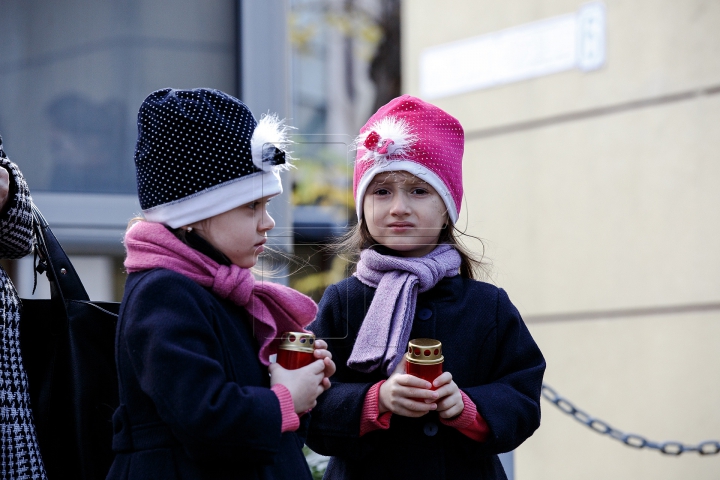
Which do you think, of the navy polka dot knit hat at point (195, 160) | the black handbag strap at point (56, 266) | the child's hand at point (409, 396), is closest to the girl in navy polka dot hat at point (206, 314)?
the navy polka dot knit hat at point (195, 160)

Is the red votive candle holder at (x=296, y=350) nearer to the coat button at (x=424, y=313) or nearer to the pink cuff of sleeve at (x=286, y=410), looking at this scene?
the pink cuff of sleeve at (x=286, y=410)

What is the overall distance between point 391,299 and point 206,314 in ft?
1.80

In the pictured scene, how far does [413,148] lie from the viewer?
2.41m

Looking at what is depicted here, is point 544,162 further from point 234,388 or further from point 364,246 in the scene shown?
point 234,388

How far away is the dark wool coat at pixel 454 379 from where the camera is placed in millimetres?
2266

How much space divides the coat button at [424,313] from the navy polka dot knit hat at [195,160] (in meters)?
0.56

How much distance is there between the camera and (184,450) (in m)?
1.89

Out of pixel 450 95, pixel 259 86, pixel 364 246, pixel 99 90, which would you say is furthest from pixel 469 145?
pixel 364 246

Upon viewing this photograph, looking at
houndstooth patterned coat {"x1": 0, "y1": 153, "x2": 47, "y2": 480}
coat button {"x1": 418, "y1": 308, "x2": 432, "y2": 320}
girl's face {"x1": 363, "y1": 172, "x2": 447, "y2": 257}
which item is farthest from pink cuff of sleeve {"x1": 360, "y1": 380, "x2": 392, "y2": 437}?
houndstooth patterned coat {"x1": 0, "y1": 153, "x2": 47, "y2": 480}

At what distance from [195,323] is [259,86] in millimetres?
2897

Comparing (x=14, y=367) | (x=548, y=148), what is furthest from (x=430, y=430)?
(x=548, y=148)

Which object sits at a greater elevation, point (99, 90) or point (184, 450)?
point (99, 90)

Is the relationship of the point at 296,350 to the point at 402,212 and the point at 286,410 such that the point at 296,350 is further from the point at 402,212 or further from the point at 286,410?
the point at 402,212

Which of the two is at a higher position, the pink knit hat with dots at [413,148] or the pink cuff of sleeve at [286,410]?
the pink knit hat with dots at [413,148]
